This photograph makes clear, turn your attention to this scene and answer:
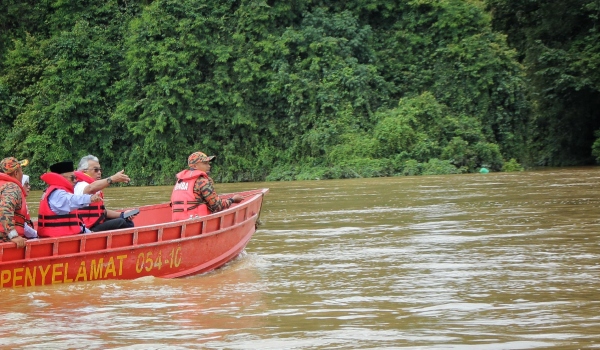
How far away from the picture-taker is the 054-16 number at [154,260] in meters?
10.1

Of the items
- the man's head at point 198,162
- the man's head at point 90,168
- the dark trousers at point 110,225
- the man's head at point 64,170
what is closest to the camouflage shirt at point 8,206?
the man's head at point 64,170

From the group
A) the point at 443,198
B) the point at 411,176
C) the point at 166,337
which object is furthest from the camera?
the point at 411,176

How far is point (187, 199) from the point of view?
11.4 meters

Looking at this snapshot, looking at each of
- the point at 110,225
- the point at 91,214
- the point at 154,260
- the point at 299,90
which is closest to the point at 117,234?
the point at 154,260

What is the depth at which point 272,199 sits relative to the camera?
22.0 metres

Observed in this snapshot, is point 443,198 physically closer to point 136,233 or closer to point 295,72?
point 136,233

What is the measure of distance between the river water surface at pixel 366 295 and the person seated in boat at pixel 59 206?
0.70 meters

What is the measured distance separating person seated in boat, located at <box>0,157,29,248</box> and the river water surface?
62cm

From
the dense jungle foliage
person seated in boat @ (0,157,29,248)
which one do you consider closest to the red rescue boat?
person seated in boat @ (0,157,29,248)

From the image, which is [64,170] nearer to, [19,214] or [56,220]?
[56,220]

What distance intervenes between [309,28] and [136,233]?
24.9 m

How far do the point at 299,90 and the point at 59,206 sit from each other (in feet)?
77.0

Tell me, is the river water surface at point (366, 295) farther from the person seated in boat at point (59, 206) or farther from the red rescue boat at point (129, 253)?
the person seated in boat at point (59, 206)

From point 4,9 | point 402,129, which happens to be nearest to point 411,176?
point 402,129
